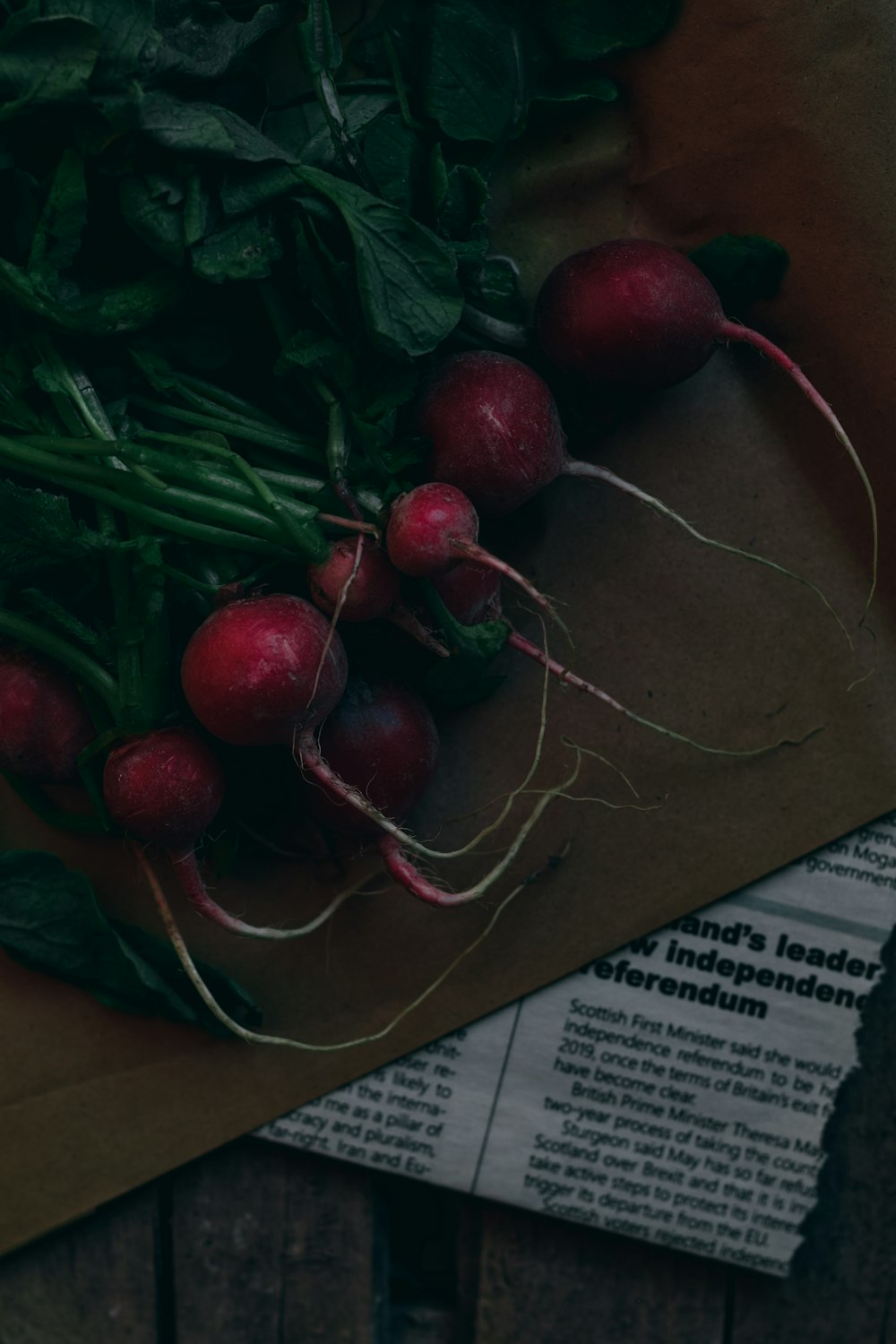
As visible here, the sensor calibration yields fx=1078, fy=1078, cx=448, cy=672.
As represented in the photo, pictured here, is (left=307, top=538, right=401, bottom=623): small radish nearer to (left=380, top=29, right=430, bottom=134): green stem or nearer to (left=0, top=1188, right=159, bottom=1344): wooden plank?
(left=380, top=29, right=430, bottom=134): green stem

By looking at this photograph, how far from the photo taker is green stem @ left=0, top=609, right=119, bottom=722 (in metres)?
0.79

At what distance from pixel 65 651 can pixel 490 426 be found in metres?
0.35

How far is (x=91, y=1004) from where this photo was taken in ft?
2.90

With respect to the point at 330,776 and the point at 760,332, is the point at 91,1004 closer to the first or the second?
the point at 330,776

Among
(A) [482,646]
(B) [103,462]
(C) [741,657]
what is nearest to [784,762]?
(C) [741,657]

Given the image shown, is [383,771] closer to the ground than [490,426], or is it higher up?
closer to the ground

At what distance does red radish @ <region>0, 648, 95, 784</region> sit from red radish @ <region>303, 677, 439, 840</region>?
0.19 m

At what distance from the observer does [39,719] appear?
2.67 feet

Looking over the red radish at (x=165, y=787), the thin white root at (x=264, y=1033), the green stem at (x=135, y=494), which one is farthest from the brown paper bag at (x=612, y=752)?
the green stem at (x=135, y=494)

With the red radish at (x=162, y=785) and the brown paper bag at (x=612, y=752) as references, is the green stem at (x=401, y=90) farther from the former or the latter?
the red radish at (x=162, y=785)

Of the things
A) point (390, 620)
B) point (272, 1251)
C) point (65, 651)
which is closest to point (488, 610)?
point (390, 620)

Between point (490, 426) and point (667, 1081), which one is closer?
point (490, 426)

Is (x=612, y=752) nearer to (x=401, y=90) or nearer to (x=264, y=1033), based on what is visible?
(x=264, y=1033)

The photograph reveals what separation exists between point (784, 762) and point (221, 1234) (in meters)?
0.61
